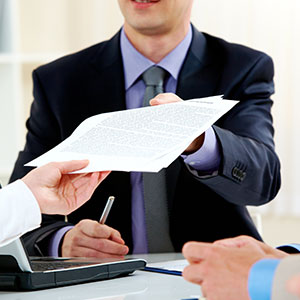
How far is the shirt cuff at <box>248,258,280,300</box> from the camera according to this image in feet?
2.61

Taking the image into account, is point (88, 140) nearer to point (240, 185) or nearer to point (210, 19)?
point (240, 185)

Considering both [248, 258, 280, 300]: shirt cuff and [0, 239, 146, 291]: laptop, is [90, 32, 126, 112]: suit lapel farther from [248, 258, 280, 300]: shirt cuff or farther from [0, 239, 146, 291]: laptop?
[248, 258, 280, 300]: shirt cuff

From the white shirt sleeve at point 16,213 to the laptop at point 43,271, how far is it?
4 cm

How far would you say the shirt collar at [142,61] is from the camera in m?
1.93

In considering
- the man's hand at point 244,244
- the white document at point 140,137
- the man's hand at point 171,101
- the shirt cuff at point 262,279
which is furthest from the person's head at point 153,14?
the shirt cuff at point 262,279

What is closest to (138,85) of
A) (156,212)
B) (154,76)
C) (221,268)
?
(154,76)

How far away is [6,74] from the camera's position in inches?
106

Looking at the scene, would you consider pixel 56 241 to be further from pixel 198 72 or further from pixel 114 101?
pixel 198 72

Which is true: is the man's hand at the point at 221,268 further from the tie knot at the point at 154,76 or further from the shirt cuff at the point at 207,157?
the tie knot at the point at 154,76

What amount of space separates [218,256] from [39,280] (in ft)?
1.27

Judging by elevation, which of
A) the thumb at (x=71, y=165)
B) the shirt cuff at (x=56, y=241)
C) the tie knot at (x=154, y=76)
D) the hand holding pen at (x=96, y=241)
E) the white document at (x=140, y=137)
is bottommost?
the shirt cuff at (x=56, y=241)

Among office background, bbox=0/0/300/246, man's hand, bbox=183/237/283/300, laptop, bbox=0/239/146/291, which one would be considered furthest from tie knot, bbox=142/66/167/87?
man's hand, bbox=183/237/283/300

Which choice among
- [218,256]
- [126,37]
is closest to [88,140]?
[218,256]

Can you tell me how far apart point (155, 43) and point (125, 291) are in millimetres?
999
